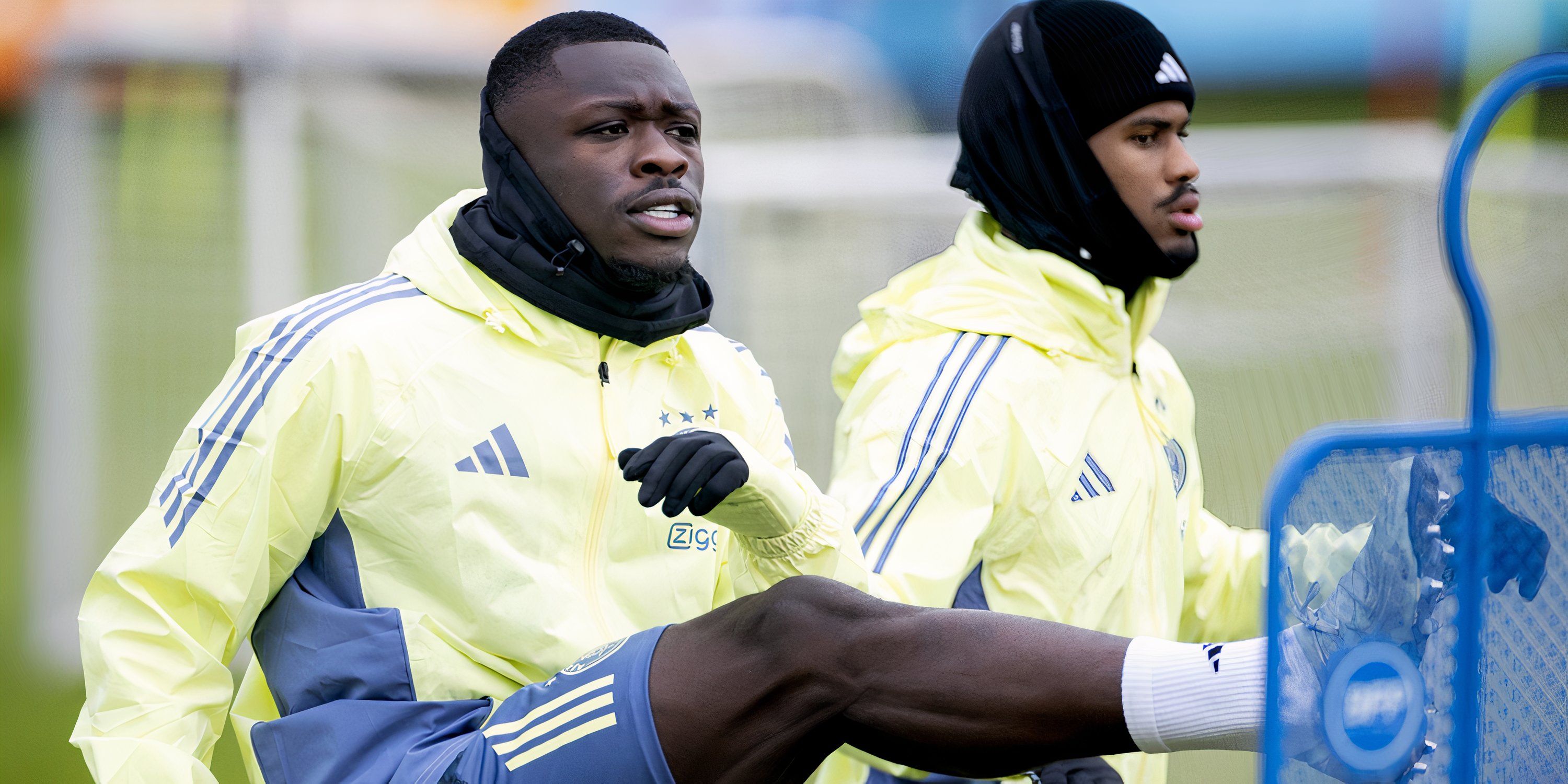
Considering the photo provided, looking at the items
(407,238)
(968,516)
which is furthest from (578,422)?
(968,516)

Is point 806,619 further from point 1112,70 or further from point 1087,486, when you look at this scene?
point 1112,70

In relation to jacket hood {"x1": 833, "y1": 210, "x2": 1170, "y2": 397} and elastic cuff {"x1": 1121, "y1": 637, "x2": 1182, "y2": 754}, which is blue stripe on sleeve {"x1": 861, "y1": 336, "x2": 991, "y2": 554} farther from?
elastic cuff {"x1": 1121, "y1": 637, "x2": 1182, "y2": 754}

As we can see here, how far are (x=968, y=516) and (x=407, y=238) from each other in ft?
2.44

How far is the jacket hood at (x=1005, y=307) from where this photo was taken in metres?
2.02

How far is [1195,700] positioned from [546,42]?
1.06 meters

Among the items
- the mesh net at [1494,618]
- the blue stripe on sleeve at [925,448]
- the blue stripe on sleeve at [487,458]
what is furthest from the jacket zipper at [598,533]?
the mesh net at [1494,618]

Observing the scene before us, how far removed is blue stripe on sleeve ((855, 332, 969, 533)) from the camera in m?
1.79

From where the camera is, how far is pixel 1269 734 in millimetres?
1112

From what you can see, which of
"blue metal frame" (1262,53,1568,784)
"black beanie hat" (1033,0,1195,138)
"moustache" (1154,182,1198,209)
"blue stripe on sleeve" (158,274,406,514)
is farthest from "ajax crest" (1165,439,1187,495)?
"blue stripe on sleeve" (158,274,406,514)

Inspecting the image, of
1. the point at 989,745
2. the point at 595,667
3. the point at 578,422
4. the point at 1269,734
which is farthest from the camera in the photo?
the point at 578,422

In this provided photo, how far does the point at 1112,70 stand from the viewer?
212 cm

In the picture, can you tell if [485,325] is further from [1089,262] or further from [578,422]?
[1089,262]

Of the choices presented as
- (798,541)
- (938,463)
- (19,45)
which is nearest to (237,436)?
(798,541)

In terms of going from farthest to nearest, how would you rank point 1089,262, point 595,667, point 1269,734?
point 1089,262 → point 595,667 → point 1269,734
